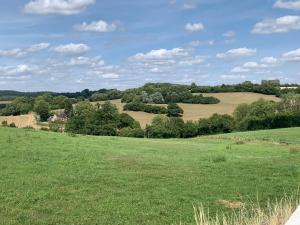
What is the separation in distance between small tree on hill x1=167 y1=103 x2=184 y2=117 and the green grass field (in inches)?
3685

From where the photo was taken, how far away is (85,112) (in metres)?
104

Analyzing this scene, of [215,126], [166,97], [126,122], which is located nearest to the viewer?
[215,126]

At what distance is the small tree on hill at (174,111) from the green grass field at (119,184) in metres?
93.6

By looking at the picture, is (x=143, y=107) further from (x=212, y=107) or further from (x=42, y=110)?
(x=42, y=110)

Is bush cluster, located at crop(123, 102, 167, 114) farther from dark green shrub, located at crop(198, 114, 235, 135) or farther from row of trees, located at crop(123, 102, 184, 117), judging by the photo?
dark green shrub, located at crop(198, 114, 235, 135)

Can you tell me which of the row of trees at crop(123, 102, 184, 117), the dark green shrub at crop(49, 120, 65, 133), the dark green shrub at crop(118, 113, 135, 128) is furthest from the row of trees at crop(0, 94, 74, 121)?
the row of trees at crop(123, 102, 184, 117)

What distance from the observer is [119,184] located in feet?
56.5

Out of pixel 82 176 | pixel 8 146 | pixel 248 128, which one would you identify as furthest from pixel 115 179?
pixel 248 128

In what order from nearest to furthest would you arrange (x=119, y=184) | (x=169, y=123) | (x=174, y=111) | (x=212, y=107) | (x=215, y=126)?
(x=119, y=184) → (x=169, y=123) → (x=215, y=126) → (x=174, y=111) → (x=212, y=107)

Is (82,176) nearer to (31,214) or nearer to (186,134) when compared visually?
(31,214)

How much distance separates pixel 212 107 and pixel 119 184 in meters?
115

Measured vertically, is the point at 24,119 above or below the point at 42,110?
below

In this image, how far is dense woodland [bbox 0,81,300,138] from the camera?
9594 centimetres

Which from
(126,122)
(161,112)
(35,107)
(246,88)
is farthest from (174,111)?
(246,88)
